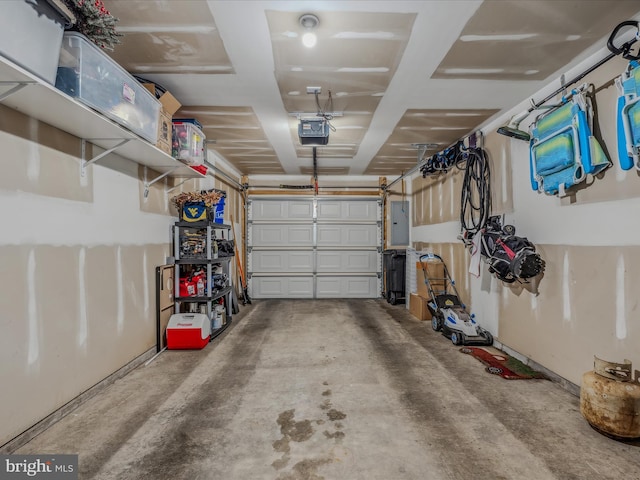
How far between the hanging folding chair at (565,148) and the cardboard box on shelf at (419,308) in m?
2.49

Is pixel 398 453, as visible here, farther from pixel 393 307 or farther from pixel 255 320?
pixel 393 307

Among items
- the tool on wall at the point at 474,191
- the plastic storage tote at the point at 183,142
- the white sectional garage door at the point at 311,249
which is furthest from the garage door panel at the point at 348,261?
the plastic storage tote at the point at 183,142

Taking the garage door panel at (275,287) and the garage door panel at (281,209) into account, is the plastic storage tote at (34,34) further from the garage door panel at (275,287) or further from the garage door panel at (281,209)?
the garage door panel at (275,287)

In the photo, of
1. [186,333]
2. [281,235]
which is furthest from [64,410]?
[281,235]

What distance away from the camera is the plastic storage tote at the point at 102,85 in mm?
1697

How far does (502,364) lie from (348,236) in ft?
13.8

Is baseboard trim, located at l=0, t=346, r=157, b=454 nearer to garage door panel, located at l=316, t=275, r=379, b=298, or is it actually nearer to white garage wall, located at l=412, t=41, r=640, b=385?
white garage wall, located at l=412, t=41, r=640, b=385

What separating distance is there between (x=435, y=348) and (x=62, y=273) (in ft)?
11.5

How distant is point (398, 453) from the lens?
175 cm

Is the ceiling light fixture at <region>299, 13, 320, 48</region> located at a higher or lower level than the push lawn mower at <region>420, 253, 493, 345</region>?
higher

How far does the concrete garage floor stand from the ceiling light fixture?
246cm

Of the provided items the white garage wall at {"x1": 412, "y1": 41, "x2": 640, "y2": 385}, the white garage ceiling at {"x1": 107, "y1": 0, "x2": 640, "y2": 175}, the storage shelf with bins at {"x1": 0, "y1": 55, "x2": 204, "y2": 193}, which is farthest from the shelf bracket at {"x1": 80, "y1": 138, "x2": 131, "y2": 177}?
the white garage wall at {"x1": 412, "y1": 41, "x2": 640, "y2": 385}

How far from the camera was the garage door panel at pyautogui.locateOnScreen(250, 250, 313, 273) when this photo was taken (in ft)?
22.3

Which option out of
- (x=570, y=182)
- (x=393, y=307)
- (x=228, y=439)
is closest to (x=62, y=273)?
(x=228, y=439)
